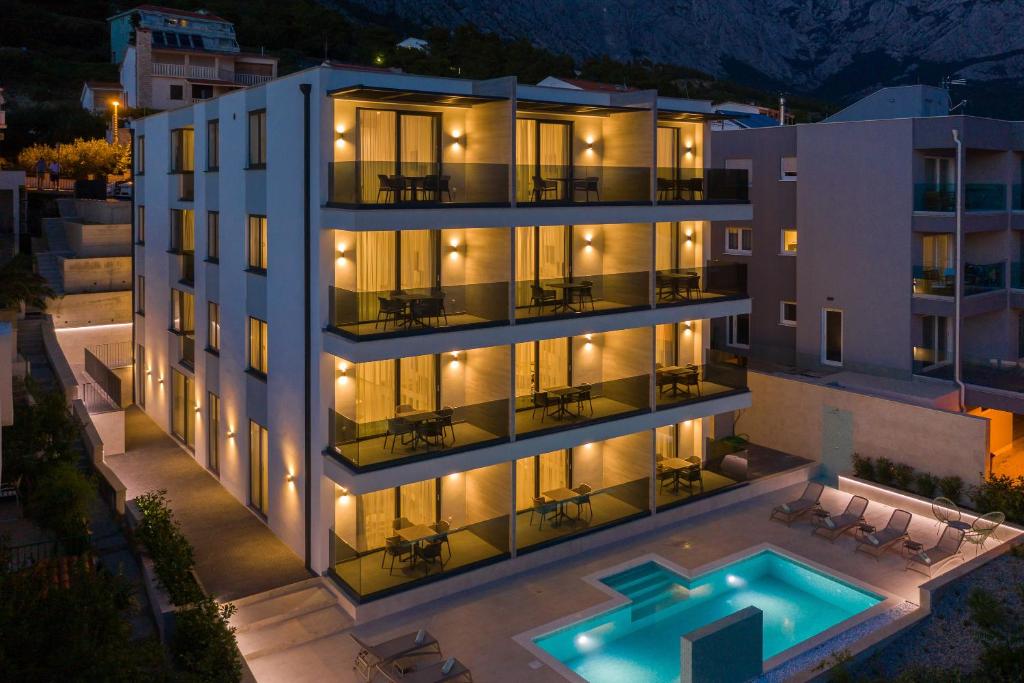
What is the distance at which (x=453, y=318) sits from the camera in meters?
17.3

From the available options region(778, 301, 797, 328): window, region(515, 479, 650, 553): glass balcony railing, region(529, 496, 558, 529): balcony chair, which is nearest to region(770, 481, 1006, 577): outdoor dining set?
region(515, 479, 650, 553): glass balcony railing

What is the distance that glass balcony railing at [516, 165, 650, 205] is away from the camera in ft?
59.9

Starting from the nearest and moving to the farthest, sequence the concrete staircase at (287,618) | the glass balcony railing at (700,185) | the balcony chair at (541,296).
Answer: the concrete staircase at (287,618), the balcony chair at (541,296), the glass balcony railing at (700,185)

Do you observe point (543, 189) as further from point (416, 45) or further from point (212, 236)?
point (416, 45)

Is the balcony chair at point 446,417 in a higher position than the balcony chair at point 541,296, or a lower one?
lower

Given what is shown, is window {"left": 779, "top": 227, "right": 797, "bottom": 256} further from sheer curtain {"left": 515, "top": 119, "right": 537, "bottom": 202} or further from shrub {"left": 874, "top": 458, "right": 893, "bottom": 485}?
sheer curtain {"left": 515, "top": 119, "right": 537, "bottom": 202}

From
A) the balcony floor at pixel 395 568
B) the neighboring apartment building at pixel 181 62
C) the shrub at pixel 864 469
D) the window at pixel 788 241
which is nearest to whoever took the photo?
the balcony floor at pixel 395 568

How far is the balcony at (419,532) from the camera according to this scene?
15734 mm

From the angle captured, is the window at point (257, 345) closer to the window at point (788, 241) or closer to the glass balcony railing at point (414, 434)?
the glass balcony railing at point (414, 434)

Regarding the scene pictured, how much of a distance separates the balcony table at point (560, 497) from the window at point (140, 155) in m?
17.6

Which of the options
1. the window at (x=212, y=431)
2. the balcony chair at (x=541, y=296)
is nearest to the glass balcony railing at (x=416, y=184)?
the balcony chair at (x=541, y=296)

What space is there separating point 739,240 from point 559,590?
16.1 meters

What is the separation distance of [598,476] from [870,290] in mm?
10328

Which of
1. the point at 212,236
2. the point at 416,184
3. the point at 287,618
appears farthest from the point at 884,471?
the point at 212,236
